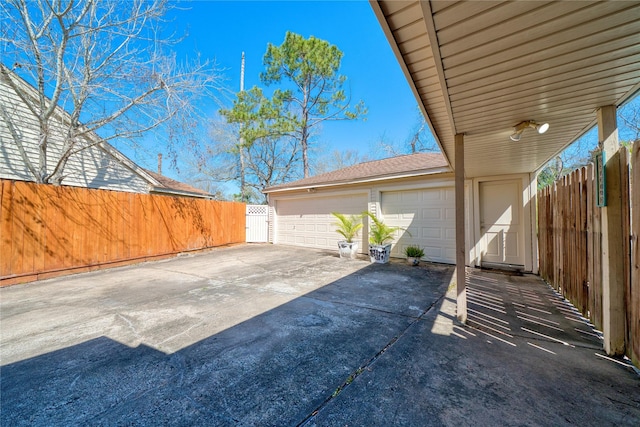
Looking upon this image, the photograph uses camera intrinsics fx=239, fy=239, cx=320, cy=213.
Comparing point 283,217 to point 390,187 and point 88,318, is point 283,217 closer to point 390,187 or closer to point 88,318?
point 390,187

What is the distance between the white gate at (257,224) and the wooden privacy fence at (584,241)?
8941mm

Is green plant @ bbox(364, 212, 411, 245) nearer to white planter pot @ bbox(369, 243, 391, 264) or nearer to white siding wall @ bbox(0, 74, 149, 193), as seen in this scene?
white planter pot @ bbox(369, 243, 391, 264)

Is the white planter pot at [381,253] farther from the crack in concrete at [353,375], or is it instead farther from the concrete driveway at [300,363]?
the crack in concrete at [353,375]

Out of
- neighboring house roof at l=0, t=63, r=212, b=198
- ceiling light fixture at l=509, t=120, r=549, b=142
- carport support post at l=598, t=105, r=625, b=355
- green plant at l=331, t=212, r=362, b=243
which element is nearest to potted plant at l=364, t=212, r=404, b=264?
green plant at l=331, t=212, r=362, b=243

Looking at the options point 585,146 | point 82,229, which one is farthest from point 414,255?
point 585,146

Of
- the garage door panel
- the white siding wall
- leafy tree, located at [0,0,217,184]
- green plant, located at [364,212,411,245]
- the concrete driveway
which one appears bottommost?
the concrete driveway

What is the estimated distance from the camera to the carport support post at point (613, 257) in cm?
203

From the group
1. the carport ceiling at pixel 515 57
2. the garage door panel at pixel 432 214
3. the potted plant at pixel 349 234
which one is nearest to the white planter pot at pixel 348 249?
the potted plant at pixel 349 234

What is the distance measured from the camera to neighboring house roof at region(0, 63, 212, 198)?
5.88 meters

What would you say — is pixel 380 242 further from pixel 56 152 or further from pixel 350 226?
pixel 56 152

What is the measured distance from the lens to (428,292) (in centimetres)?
384

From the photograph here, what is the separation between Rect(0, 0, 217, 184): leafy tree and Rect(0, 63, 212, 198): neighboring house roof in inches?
2.6

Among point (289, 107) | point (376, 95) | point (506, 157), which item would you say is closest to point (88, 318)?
point (506, 157)

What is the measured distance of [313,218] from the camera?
29.6 ft
